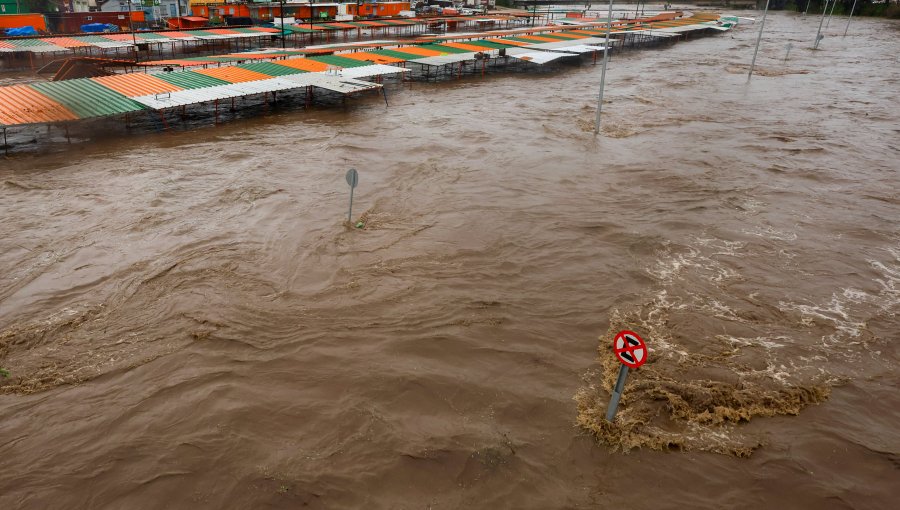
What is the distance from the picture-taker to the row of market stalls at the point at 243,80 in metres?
17.6

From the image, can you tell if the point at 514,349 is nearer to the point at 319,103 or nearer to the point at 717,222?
the point at 717,222

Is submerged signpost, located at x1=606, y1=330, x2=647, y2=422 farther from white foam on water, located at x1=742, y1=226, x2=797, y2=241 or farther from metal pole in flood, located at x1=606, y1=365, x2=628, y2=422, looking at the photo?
white foam on water, located at x1=742, y1=226, x2=797, y2=241

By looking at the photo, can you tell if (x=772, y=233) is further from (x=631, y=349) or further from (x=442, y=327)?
(x=442, y=327)

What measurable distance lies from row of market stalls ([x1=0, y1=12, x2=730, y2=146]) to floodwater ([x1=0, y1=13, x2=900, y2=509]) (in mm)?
1388

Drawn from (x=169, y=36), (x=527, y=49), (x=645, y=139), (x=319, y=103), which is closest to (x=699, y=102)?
(x=645, y=139)

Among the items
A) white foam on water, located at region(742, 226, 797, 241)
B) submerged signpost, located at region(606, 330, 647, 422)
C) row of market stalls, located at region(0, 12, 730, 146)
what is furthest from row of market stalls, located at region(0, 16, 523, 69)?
submerged signpost, located at region(606, 330, 647, 422)

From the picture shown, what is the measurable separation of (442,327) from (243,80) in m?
19.3

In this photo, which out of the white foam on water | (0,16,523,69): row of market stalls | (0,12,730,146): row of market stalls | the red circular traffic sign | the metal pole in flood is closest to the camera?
the red circular traffic sign

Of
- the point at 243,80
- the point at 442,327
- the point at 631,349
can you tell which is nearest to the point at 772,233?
the point at 631,349

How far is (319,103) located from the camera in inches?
1029

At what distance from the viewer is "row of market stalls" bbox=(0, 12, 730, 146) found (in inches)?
692


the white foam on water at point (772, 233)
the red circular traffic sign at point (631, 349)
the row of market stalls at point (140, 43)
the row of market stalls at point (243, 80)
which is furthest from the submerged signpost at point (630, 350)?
the row of market stalls at point (140, 43)

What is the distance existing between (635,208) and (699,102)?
17.9m

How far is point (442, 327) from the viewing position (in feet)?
28.2
